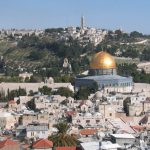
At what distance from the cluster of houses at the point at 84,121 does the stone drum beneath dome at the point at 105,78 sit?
5376 millimetres

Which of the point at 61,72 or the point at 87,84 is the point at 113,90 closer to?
the point at 87,84

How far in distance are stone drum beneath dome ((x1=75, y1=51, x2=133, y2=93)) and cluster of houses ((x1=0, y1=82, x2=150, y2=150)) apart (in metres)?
5.38

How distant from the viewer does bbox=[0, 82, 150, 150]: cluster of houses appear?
24742 mm

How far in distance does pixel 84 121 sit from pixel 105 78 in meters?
17.5

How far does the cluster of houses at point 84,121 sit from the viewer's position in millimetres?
24742

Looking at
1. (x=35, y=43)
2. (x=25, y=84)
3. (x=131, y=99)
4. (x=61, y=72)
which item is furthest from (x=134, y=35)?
(x=131, y=99)

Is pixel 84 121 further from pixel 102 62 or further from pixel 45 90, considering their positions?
pixel 102 62

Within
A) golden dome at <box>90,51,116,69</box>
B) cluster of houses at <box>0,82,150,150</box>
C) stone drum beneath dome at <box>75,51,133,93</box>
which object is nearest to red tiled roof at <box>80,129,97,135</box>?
cluster of houses at <box>0,82,150,150</box>

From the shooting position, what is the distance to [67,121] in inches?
1278

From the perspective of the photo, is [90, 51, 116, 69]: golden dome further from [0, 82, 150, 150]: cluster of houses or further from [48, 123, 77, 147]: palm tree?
[48, 123, 77, 147]: palm tree

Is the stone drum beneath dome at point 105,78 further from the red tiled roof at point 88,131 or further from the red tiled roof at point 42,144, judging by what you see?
the red tiled roof at point 42,144

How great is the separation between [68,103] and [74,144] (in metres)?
13.7

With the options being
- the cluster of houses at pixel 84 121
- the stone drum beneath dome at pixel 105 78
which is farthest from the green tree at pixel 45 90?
the cluster of houses at pixel 84 121

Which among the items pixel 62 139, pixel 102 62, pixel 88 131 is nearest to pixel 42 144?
pixel 62 139
